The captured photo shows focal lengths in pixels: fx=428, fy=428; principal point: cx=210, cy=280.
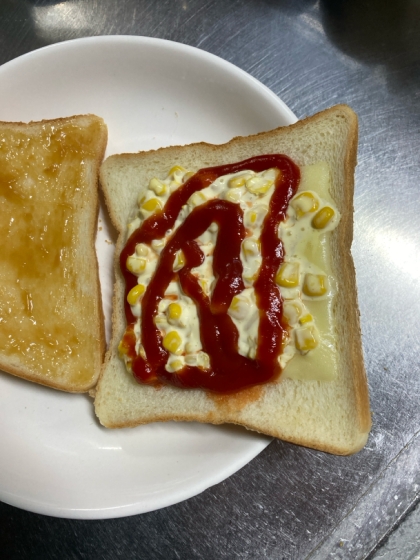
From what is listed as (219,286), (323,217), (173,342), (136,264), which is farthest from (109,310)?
(323,217)

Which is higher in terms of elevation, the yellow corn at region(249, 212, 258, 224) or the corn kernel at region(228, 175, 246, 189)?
the corn kernel at region(228, 175, 246, 189)

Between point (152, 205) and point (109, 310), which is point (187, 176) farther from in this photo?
point (109, 310)

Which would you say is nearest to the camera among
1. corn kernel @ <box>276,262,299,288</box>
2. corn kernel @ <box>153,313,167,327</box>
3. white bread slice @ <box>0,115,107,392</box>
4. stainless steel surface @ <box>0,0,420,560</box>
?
corn kernel @ <box>276,262,299,288</box>

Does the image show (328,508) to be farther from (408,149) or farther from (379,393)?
(408,149)

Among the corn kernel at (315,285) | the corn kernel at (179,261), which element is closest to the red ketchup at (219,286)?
the corn kernel at (179,261)

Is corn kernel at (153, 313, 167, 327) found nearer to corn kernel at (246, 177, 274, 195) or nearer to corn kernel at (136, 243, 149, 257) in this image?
corn kernel at (136, 243, 149, 257)

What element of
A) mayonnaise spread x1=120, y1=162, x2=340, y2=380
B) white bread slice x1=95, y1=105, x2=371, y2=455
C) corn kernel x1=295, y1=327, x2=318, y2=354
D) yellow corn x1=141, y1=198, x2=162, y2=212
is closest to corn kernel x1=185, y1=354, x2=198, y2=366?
mayonnaise spread x1=120, y1=162, x2=340, y2=380

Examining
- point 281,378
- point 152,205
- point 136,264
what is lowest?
point 281,378
